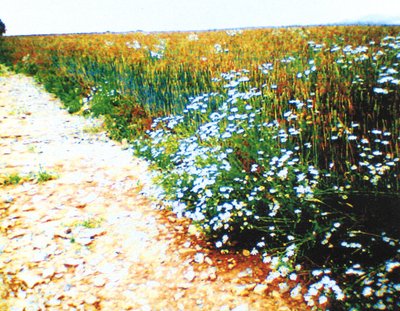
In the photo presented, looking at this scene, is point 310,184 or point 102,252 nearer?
point 310,184

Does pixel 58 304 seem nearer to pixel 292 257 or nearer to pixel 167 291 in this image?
pixel 167 291

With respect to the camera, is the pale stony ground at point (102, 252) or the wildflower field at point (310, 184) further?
the pale stony ground at point (102, 252)

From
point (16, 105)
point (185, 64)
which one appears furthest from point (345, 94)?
point (16, 105)

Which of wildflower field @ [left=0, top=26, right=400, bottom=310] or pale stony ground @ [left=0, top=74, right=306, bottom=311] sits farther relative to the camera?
pale stony ground @ [left=0, top=74, right=306, bottom=311]

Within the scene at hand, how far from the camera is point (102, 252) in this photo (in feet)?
12.7

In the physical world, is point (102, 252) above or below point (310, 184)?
below

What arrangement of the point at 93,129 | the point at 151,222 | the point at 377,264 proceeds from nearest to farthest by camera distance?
the point at 377,264 < the point at 151,222 < the point at 93,129

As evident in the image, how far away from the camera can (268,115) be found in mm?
4887

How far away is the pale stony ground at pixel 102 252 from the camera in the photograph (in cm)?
318

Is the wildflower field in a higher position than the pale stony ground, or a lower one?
higher

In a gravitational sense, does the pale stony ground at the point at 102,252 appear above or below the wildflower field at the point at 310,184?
below

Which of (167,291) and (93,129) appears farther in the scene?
(93,129)

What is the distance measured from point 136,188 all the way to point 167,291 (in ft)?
7.69

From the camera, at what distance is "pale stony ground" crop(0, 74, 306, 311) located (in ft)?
10.4
